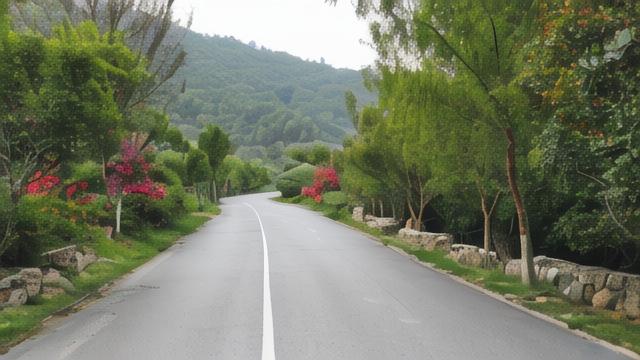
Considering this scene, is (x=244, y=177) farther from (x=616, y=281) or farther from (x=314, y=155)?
(x=616, y=281)

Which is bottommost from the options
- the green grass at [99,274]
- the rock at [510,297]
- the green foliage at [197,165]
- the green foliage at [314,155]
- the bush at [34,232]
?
the green grass at [99,274]

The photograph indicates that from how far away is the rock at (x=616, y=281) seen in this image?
35.2 ft

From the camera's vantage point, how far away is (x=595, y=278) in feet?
36.9

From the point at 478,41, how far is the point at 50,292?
34.9 ft

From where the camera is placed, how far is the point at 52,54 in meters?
11.5

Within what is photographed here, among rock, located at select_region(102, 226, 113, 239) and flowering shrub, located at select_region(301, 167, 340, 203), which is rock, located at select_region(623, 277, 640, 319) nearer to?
rock, located at select_region(102, 226, 113, 239)

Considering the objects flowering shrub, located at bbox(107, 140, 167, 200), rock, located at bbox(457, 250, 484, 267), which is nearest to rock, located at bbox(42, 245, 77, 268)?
flowering shrub, located at bbox(107, 140, 167, 200)

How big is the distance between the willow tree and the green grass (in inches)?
342

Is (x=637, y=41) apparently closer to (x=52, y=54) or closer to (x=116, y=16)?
(x=52, y=54)

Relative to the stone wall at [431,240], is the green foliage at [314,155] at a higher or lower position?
higher

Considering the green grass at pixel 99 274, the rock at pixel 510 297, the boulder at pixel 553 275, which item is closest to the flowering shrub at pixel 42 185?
the green grass at pixel 99 274

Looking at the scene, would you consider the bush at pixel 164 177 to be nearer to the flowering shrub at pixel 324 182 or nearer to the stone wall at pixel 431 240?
the stone wall at pixel 431 240

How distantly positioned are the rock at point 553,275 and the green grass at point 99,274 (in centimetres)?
1049

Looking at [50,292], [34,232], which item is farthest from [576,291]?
[34,232]
